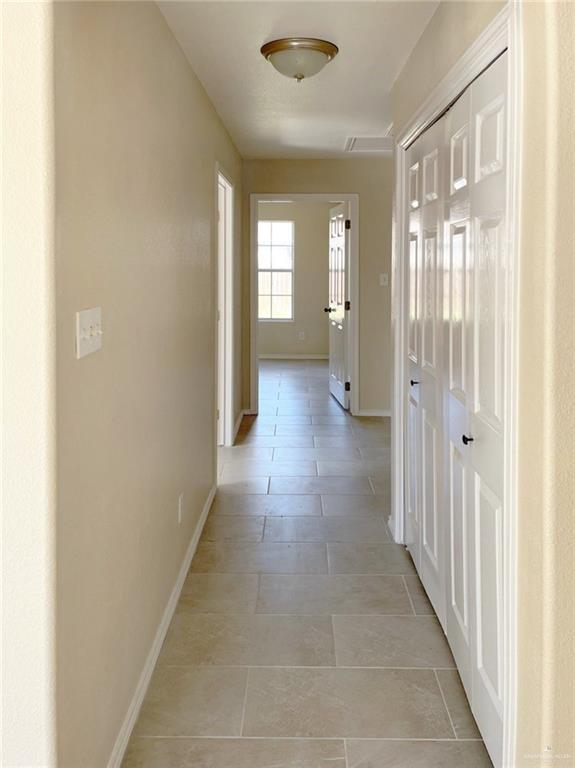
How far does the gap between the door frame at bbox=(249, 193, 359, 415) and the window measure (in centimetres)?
440

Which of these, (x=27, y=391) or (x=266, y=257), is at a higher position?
(x=266, y=257)

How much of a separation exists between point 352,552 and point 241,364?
12.2ft

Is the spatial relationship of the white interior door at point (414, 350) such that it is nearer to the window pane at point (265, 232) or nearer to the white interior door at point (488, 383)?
the white interior door at point (488, 383)

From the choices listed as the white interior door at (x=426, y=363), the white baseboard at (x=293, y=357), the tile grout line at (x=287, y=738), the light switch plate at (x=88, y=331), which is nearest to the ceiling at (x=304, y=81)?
the white interior door at (x=426, y=363)

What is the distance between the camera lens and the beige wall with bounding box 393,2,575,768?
1468 mm

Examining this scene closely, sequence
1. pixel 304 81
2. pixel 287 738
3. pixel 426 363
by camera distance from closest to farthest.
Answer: pixel 287 738 < pixel 426 363 < pixel 304 81

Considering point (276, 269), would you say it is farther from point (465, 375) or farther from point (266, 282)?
point (465, 375)

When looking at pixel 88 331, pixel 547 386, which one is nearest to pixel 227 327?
pixel 88 331

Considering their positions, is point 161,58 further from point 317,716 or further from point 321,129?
point 321,129

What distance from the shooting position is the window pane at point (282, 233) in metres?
11.7

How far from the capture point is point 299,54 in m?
3.35

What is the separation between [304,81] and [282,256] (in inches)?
303

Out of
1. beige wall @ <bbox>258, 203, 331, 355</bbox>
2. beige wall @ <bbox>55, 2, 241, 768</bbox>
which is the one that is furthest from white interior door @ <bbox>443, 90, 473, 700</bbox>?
beige wall @ <bbox>258, 203, 331, 355</bbox>

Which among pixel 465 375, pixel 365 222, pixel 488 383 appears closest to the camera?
pixel 488 383
